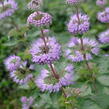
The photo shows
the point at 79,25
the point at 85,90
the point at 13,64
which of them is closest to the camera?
the point at 79,25

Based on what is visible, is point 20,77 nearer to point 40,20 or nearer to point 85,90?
point 85,90

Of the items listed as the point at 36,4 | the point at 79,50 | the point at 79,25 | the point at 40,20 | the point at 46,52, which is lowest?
the point at 79,50

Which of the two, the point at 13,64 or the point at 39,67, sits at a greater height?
the point at 13,64

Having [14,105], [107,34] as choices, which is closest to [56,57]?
[107,34]

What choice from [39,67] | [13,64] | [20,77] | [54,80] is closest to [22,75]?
[20,77]

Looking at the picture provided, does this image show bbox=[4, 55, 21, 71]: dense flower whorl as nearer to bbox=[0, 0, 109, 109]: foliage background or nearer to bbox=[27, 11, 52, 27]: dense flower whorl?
bbox=[0, 0, 109, 109]: foliage background

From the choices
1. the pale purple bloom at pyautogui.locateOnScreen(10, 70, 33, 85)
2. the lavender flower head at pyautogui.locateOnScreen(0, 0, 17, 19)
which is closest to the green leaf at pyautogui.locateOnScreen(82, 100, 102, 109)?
the pale purple bloom at pyautogui.locateOnScreen(10, 70, 33, 85)

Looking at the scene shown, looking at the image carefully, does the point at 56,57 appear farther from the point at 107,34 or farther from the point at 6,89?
the point at 6,89
